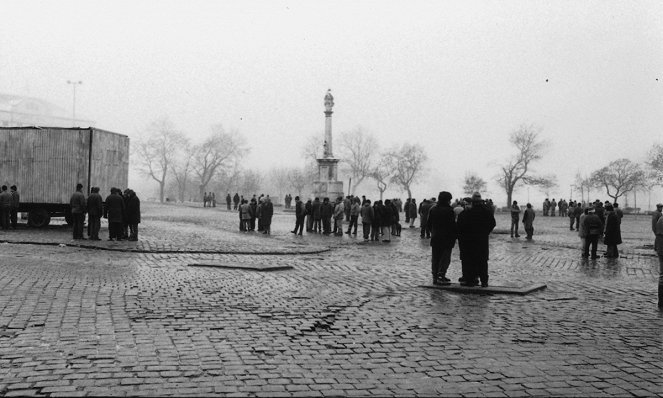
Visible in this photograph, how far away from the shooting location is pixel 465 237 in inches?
441

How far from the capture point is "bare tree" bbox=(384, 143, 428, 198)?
270 ft

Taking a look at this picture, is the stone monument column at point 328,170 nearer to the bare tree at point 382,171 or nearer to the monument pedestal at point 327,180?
the monument pedestal at point 327,180

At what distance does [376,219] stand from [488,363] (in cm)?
1769

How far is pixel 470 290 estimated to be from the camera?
1057cm

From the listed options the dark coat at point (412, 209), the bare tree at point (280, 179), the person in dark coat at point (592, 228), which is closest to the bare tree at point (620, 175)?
the dark coat at point (412, 209)

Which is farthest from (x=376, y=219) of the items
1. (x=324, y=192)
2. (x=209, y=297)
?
(x=324, y=192)

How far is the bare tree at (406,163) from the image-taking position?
82312 millimetres

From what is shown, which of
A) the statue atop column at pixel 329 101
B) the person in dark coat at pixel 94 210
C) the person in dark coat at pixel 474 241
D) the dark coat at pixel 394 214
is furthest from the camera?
the statue atop column at pixel 329 101

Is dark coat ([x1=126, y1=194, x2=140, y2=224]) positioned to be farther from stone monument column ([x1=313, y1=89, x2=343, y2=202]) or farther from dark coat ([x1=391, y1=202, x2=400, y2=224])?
stone monument column ([x1=313, y1=89, x2=343, y2=202])

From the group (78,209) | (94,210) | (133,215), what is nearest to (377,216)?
(133,215)

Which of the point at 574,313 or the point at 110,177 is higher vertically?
the point at 110,177

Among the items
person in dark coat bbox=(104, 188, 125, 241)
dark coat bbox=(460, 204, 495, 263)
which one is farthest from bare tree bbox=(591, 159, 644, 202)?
dark coat bbox=(460, 204, 495, 263)

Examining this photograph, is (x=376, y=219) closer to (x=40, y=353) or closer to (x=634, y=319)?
(x=634, y=319)

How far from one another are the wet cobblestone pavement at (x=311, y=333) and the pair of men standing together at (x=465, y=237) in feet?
2.21
